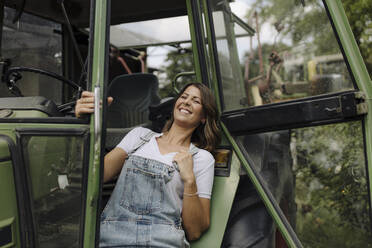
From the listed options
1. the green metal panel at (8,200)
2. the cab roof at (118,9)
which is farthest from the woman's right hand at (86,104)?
the cab roof at (118,9)

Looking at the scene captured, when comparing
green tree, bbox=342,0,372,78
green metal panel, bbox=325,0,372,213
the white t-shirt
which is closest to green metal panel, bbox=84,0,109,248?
the white t-shirt

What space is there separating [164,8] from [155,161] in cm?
139

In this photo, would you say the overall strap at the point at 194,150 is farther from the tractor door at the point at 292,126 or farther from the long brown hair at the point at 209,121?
the tractor door at the point at 292,126

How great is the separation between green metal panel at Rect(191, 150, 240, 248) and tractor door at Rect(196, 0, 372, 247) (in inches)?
1.2

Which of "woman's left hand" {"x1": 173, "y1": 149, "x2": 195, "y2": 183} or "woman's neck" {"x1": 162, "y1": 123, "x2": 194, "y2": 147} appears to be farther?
"woman's neck" {"x1": 162, "y1": 123, "x2": 194, "y2": 147}

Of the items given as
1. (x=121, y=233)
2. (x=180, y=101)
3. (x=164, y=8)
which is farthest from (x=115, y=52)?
(x=121, y=233)

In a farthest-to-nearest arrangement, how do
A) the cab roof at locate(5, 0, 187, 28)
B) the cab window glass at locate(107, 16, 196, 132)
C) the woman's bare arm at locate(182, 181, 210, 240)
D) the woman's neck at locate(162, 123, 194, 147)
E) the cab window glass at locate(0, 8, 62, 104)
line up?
the cab window glass at locate(107, 16, 196, 132) < the cab roof at locate(5, 0, 187, 28) < the cab window glass at locate(0, 8, 62, 104) < the woman's neck at locate(162, 123, 194, 147) < the woman's bare arm at locate(182, 181, 210, 240)

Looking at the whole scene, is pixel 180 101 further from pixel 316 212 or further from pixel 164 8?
pixel 316 212

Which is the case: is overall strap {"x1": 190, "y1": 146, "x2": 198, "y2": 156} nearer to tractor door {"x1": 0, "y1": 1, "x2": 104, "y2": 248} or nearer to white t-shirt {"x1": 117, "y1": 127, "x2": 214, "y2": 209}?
white t-shirt {"x1": 117, "y1": 127, "x2": 214, "y2": 209}

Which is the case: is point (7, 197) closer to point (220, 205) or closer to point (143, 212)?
point (143, 212)

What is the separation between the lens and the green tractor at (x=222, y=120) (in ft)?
4.90

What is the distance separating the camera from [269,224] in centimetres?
205

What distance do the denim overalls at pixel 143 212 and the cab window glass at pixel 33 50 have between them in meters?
0.83

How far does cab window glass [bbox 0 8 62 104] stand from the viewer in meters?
2.36
